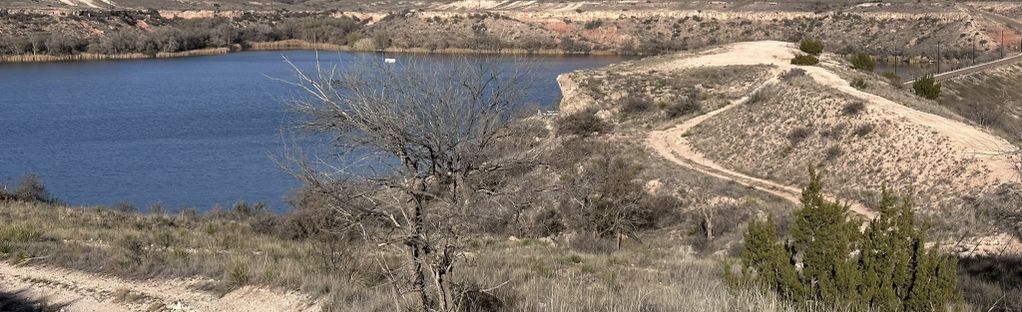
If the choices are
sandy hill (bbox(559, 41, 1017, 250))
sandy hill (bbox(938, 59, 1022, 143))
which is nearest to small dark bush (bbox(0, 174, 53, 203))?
sandy hill (bbox(559, 41, 1017, 250))

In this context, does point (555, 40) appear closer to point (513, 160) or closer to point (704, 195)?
point (704, 195)

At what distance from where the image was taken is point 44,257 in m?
12.6

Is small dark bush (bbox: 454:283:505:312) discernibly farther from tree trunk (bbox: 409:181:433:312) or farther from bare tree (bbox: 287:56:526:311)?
tree trunk (bbox: 409:181:433:312)

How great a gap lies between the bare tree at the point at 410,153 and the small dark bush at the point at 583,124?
71.6ft

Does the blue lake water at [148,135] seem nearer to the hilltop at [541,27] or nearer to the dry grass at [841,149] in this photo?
the dry grass at [841,149]

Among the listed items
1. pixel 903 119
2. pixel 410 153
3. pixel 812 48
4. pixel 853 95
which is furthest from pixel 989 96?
pixel 410 153

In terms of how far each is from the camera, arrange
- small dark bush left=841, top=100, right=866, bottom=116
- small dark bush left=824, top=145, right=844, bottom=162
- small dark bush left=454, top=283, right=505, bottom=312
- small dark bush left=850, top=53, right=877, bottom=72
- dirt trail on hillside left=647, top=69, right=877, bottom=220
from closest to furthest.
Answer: small dark bush left=454, top=283, right=505, bottom=312 < dirt trail on hillside left=647, top=69, right=877, bottom=220 < small dark bush left=824, top=145, right=844, bottom=162 < small dark bush left=841, top=100, right=866, bottom=116 < small dark bush left=850, top=53, right=877, bottom=72

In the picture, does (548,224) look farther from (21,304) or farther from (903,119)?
(21,304)

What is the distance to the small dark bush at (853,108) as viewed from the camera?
97.9 feet

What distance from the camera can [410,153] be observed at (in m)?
8.31

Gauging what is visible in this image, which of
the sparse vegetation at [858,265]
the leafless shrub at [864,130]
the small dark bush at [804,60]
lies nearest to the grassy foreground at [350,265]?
the sparse vegetation at [858,265]

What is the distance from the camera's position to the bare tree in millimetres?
7789

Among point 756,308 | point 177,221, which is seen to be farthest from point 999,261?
point 177,221

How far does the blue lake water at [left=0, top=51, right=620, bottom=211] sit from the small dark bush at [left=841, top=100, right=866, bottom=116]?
9731 millimetres
